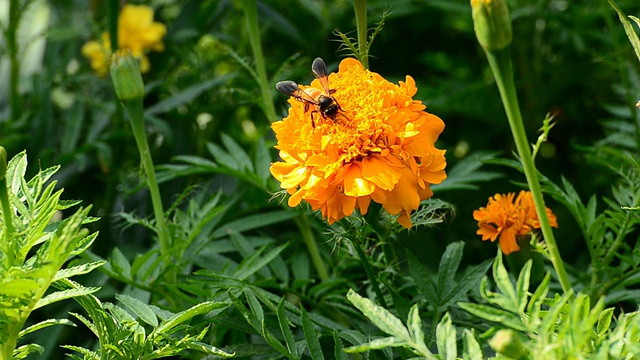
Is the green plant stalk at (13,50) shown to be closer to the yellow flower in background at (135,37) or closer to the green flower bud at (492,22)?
the yellow flower in background at (135,37)

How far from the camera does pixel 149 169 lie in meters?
0.95

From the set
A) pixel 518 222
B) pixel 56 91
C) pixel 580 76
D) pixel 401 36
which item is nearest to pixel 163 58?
pixel 56 91

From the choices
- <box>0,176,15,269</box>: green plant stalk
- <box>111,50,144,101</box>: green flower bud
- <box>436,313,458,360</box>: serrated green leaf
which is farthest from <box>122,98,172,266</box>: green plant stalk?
<box>436,313,458,360</box>: serrated green leaf

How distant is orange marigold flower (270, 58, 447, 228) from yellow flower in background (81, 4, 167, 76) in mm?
973

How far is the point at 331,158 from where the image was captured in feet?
2.53

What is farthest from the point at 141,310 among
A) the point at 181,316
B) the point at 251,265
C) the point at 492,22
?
the point at 492,22

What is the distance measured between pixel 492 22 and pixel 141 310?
1.34 feet

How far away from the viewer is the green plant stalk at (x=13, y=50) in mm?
1404

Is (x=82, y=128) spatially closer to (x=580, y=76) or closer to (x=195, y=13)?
(x=195, y=13)

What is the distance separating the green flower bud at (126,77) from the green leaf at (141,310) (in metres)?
0.26

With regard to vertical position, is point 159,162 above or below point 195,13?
below

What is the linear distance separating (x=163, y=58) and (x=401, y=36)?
517 mm

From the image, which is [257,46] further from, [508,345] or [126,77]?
[508,345]

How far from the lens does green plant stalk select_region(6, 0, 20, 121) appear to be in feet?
4.61
